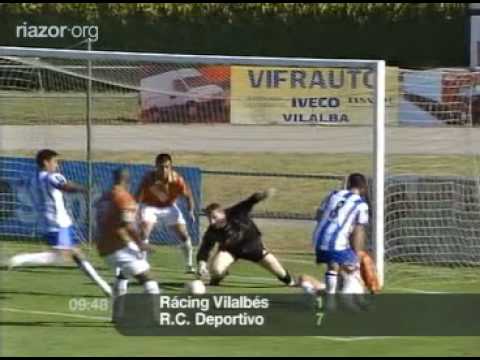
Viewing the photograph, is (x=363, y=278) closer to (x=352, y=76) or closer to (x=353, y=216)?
(x=353, y=216)

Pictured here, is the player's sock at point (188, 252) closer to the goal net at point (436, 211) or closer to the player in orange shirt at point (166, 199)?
the player in orange shirt at point (166, 199)

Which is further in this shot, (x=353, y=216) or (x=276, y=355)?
(x=353, y=216)

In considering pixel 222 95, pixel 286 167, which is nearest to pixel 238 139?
pixel 286 167

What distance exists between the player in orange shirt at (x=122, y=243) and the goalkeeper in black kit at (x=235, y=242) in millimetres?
1487

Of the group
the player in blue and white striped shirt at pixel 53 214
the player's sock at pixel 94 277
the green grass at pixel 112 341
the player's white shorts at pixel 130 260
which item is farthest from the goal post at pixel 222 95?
the green grass at pixel 112 341

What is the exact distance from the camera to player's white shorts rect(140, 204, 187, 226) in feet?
47.0

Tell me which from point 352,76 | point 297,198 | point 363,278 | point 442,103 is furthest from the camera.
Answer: point 297,198

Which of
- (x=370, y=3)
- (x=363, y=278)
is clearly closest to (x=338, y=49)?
(x=370, y=3)

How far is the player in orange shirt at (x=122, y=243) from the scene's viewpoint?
11359 mm

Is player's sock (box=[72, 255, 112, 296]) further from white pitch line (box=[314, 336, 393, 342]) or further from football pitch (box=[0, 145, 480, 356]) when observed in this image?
white pitch line (box=[314, 336, 393, 342])

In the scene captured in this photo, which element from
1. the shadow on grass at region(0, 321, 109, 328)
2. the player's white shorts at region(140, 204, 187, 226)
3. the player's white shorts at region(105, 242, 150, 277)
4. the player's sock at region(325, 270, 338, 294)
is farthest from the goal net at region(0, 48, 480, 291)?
the shadow on grass at region(0, 321, 109, 328)

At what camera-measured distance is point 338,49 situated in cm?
4444

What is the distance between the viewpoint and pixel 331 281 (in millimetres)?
11922

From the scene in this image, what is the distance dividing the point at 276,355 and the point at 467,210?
6.16 meters
